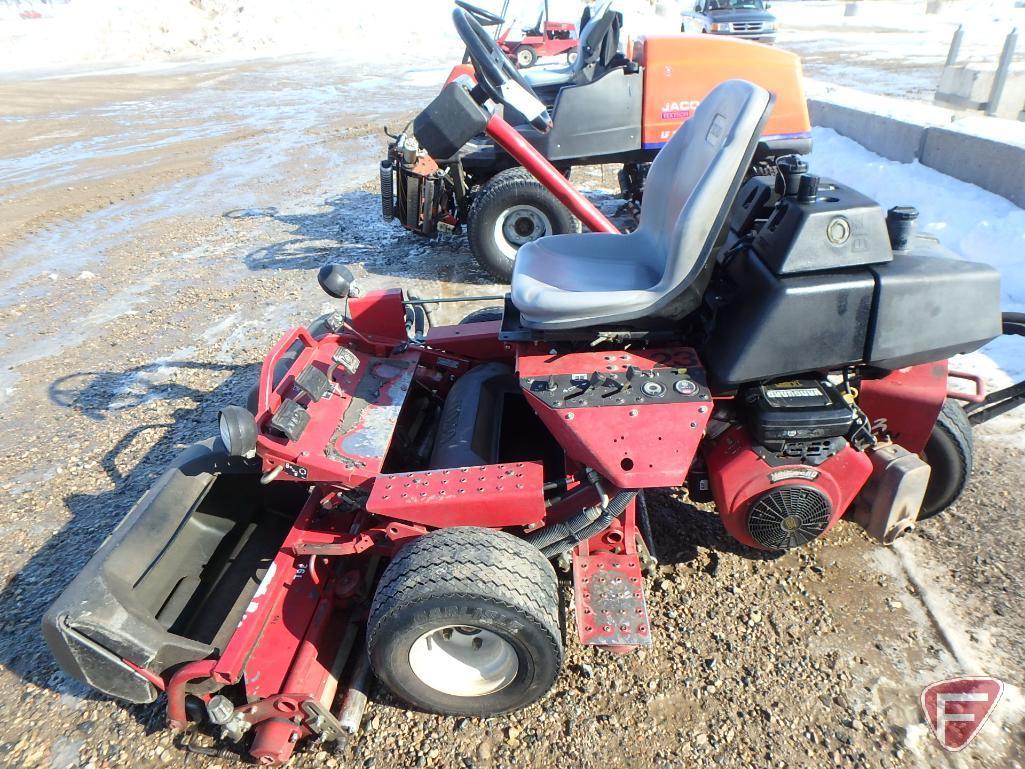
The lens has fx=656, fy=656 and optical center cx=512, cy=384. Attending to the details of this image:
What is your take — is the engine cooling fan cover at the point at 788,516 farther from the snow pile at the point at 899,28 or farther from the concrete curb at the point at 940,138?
the snow pile at the point at 899,28

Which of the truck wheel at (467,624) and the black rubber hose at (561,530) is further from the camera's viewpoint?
the black rubber hose at (561,530)

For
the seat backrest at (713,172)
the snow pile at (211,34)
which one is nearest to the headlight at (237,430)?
the seat backrest at (713,172)

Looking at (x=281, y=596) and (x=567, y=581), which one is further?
(x=567, y=581)

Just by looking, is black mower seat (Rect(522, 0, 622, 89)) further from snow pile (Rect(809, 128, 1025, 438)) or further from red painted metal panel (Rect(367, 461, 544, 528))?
red painted metal panel (Rect(367, 461, 544, 528))

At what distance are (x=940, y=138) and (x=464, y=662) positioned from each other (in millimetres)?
5726

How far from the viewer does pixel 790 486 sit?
6.66 ft

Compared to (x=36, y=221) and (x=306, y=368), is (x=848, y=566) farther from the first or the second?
(x=36, y=221)

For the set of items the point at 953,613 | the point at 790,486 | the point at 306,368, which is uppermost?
the point at 306,368

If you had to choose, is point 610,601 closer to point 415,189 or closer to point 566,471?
point 566,471

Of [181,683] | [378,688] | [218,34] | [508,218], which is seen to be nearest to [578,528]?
[378,688]

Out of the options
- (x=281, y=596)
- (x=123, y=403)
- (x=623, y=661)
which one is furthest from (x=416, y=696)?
(x=123, y=403)

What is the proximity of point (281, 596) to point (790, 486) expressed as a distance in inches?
63.6

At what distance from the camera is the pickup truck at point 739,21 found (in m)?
14.7

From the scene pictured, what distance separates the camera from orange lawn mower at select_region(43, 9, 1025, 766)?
1.85 metres
